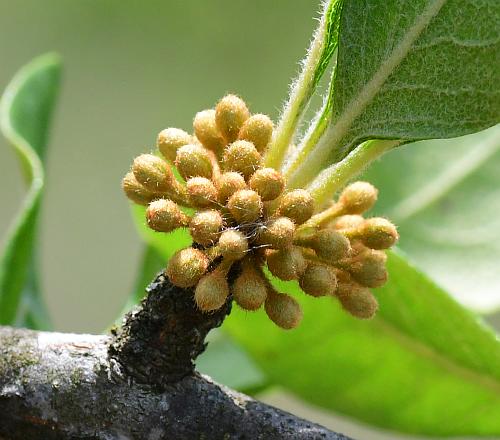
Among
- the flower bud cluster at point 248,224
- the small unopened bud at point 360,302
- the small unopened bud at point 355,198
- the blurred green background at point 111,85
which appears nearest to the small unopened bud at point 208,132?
the flower bud cluster at point 248,224

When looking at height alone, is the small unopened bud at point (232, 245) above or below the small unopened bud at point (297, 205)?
below

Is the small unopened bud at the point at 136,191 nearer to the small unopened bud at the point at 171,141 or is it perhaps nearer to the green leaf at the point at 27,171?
the small unopened bud at the point at 171,141

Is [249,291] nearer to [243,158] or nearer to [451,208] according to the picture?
[243,158]

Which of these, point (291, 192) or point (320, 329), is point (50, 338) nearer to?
point (291, 192)

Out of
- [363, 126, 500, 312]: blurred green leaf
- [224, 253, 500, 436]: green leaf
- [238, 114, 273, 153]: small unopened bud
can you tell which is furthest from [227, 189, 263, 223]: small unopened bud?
[363, 126, 500, 312]: blurred green leaf

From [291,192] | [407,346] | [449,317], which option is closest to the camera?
[291,192]

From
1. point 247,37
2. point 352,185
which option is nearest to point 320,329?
point 352,185
